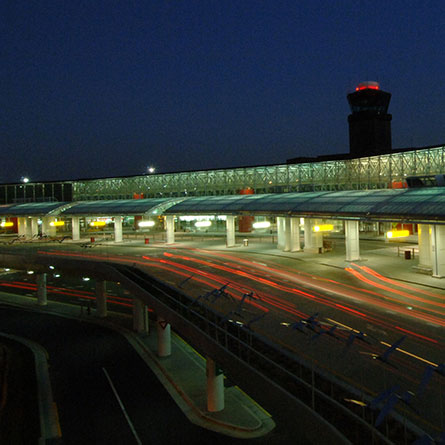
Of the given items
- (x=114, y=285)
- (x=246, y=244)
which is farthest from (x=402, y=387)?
(x=114, y=285)

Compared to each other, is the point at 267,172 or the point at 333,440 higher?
the point at 267,172

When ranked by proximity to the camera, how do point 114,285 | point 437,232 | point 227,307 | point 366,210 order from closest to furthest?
point 227,307 → point 437,232 → point 366,210 → point 114,285

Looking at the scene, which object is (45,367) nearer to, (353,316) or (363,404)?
(353,316)

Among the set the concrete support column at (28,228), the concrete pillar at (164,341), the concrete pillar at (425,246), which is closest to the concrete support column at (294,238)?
the concrete pillar at (425,246)

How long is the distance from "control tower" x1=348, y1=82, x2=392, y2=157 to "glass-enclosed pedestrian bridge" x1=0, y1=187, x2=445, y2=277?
58467 millimetres

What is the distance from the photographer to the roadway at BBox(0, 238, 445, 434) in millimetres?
13344

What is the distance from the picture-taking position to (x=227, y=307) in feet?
71.7

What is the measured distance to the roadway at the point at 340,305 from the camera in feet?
43.8

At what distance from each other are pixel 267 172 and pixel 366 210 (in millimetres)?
33840

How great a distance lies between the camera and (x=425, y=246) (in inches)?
1219

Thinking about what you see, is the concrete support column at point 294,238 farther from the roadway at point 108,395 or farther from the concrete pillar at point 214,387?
the concrete pillar at point 214,387

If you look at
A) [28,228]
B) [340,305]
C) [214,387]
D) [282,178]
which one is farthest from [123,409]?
[28,228]

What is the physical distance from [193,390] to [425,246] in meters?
19.9

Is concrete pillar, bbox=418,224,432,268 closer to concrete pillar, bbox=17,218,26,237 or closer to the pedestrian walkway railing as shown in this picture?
the pedestrian walkway railing
